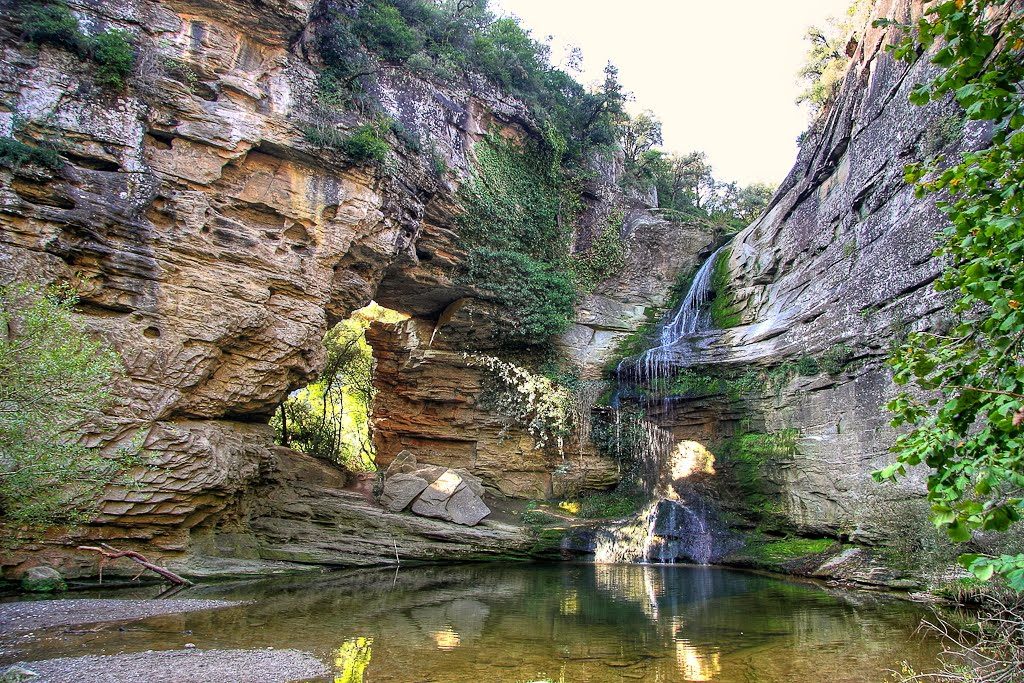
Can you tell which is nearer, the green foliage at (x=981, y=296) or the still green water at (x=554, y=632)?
the green foliage at (x=981, y=296)

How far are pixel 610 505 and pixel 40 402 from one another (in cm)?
1455

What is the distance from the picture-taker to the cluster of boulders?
52.3 ft

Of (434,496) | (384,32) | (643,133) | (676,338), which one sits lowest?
(434,496)

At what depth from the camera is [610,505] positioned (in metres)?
18.1

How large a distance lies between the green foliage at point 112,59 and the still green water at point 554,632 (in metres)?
10.3

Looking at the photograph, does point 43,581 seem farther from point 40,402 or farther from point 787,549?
point 787,549

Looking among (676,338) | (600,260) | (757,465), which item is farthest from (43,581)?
(600,260)

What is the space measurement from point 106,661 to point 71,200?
9.15 meters

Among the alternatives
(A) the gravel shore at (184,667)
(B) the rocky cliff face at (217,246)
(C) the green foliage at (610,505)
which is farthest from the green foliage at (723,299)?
(A) the gravel shore at (184,667)

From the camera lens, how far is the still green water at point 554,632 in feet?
20.2

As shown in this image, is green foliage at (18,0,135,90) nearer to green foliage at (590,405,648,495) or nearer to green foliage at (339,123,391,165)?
green foliage at (339,123,391,165)

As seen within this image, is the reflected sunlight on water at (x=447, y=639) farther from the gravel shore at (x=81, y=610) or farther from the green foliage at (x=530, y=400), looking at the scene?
the green foliage at (x=530, y=400)

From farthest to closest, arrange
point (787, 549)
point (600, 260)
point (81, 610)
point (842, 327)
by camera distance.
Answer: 1. point (600, 260)
2. point (842, 327)
3. point (787, 549)
4. point (81, 610)

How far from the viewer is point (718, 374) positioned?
17344mm
